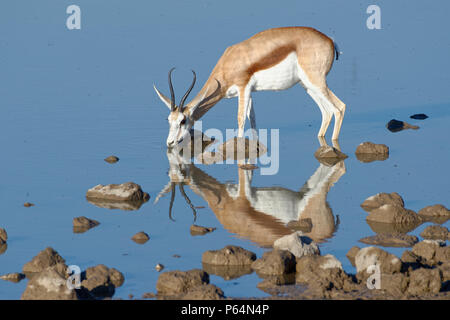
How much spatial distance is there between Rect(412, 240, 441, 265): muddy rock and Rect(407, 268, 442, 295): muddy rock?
113cm

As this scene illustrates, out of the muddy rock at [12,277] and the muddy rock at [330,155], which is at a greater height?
the muddy rock at [330,155]

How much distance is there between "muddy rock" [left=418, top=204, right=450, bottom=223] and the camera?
48.3ft

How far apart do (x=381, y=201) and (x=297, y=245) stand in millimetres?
3051

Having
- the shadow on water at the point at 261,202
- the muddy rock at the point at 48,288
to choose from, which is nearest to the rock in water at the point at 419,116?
the shadow on water at the point at 261,202

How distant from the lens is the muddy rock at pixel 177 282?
37.9 feet

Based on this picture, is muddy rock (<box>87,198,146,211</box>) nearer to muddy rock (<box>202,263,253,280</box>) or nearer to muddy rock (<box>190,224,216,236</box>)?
muddy rock (<box>190,224,216,236</box>)

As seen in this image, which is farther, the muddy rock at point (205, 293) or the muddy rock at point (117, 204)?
the muddy rock at point (117, 204)

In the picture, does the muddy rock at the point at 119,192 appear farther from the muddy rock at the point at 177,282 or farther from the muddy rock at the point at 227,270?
the muddy rock at the point at 177,282

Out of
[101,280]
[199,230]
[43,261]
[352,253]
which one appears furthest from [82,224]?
[352,253]

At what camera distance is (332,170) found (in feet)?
58.4

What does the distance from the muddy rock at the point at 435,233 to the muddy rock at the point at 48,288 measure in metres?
5.37

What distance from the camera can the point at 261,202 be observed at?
15.7 meters

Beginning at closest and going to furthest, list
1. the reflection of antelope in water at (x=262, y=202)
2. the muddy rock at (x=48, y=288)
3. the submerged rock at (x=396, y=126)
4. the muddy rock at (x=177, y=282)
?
the muddy rock at (x=48, y=288) < the muddy rock at (x=177, y=282) < the reflection of antelope in water at (x=262, y=202) < the submerged rock at (x=396, y=126)
